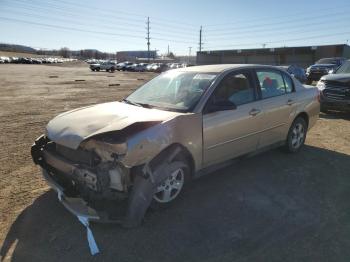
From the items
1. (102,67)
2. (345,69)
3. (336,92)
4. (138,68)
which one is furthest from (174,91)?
(138,68)

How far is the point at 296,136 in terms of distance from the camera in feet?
20.1

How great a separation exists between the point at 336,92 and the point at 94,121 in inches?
339

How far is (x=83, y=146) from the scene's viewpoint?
11.5ft

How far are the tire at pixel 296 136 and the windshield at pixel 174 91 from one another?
2.17m

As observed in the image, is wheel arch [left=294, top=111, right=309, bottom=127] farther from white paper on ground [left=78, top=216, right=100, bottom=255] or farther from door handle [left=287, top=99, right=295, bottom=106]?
white paper on ground [left=78, top=216, right=100, bottom=255]

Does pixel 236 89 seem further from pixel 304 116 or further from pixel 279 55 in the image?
pixel 279 55

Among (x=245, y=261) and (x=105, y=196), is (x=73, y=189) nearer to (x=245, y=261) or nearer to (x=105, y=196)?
(x=105, y=196)

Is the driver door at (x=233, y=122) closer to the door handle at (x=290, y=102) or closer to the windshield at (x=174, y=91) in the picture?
the windshield at (x=174, y=91)

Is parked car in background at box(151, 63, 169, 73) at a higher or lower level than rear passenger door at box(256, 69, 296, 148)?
lower

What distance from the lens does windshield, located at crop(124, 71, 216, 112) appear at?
171 inches

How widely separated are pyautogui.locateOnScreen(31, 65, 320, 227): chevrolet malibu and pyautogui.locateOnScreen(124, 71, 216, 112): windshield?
2cm

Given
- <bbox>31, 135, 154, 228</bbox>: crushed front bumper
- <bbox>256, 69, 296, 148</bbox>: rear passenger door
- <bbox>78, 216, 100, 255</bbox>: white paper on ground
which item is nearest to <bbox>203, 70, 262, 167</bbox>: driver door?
<bbox>256, 69, 296, 148</bbox>: rear passenger door

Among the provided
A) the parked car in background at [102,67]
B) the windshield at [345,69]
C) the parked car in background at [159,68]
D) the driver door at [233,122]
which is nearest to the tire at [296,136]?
the driver door at [233,122]

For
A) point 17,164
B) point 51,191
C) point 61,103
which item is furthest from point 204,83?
point 61,103
